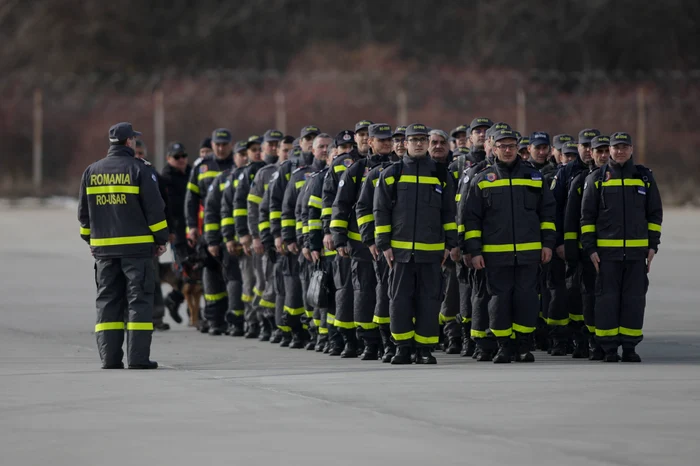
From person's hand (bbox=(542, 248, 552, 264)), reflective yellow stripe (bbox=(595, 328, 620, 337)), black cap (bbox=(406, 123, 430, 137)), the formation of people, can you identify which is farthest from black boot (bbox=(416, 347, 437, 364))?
black cap (bbox=(406, 123, 430, 137))

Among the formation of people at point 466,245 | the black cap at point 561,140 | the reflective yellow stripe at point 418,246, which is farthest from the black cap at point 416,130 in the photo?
the black cap at point 561,140

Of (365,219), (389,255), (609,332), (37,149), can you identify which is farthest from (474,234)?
(37,149)

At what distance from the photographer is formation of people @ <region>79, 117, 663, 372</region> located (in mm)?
13039

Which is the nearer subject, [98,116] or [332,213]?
[332,213]

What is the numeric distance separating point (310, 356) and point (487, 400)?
394 centimetres

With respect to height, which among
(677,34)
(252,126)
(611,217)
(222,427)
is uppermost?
(677,34)

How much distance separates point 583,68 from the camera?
51.8 metres

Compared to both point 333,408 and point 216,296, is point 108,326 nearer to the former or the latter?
point 333,408

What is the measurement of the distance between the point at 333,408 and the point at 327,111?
30244 mm

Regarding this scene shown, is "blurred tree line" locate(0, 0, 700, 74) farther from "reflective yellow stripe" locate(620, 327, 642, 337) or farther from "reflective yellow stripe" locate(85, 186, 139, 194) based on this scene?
"reflective yellow stripe" locate(85, 186, 139, 194)

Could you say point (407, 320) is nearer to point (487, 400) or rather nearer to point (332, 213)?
point (332, 213)

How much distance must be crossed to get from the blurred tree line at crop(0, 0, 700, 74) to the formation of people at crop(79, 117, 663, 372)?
36.3m

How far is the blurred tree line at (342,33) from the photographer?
5119 centimetres

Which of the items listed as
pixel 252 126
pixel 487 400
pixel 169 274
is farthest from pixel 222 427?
pixel 252 126
